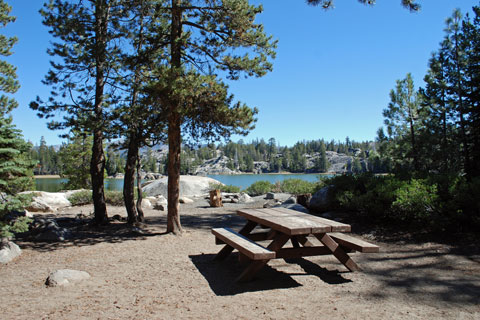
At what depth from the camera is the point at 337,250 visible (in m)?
4.70

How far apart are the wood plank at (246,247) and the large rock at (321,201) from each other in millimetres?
5052

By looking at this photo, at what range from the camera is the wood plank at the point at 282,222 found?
4227 mm

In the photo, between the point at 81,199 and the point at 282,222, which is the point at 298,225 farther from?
the point at 81,199

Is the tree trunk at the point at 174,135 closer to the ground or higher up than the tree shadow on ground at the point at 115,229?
higher up

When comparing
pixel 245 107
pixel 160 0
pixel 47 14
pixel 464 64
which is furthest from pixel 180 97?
pixel 464 64

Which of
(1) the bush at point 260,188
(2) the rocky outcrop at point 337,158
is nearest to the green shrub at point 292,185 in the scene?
(1) the bush at point 260,188

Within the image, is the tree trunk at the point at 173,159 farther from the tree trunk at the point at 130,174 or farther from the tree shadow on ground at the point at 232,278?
the tree shadow on ground at the point at 232,278

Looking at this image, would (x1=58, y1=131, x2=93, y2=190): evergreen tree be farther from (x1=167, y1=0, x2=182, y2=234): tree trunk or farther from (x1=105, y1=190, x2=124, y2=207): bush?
(x1=167, y1=0, x2=182, y2=234): tree trunk

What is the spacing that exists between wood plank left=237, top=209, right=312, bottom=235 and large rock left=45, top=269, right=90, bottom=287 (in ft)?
8.32

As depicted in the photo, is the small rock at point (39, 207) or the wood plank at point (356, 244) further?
the small rock at point (39, 207)

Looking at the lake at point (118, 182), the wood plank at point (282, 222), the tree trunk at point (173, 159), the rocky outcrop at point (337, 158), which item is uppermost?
the rocky outcrop at point (337, 158)

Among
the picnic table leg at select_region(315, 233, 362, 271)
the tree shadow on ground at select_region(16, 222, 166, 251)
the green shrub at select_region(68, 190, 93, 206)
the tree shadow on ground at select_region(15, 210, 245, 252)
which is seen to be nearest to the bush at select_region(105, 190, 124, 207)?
the green shrub at select_region(68, 190, 93, 206)

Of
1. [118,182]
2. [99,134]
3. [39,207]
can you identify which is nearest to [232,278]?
[99,134]

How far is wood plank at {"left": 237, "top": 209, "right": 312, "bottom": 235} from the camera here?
4227 mm
